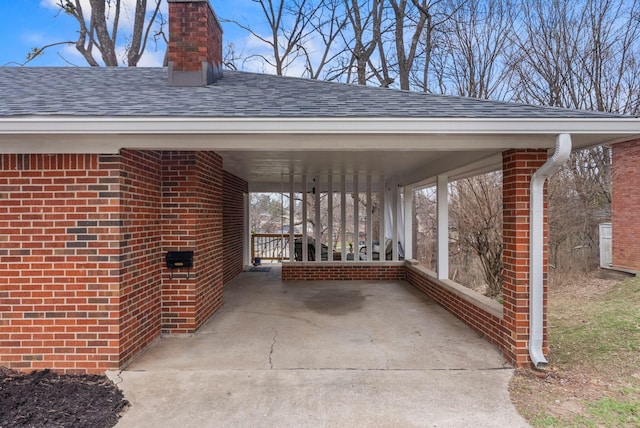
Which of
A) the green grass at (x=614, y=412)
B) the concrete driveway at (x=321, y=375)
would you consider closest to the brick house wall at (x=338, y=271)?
the concrete driveway at (x=321, y=375)

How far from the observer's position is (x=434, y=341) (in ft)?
14.3

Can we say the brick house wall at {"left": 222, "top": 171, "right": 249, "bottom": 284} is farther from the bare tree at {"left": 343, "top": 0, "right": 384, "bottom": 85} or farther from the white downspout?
the bare tree at {"left": 343, "top": 0, "right": 384, "bottom": 85}

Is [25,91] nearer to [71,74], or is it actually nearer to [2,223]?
[71,74]

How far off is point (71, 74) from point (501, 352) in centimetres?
685

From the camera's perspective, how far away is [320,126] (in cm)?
321

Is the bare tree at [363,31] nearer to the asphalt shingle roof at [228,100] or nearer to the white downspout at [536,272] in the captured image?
the asphalt shingle roof at [228,100]

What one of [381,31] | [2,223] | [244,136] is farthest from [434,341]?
[381,31]

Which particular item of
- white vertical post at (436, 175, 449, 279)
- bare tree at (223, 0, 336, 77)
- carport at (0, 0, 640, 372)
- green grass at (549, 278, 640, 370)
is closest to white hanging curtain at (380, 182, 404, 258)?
white vertical post at (436, 175, 449, 279)

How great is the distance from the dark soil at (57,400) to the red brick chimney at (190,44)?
11.8 ft

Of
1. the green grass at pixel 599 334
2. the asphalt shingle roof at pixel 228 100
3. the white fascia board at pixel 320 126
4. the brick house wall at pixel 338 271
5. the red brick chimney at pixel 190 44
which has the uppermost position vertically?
the red brick chimney at pixel 190 44

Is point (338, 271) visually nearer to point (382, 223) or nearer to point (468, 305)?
point (382, 223)

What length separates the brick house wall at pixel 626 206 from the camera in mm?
10203

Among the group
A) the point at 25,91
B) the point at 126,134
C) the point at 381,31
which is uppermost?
the point at 381,31

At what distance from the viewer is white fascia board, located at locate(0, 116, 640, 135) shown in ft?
10.2
